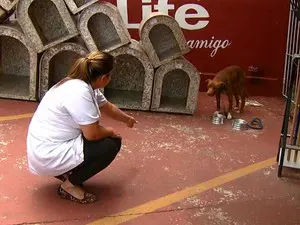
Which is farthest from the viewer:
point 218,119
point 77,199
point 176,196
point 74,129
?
Answer: point 218,119

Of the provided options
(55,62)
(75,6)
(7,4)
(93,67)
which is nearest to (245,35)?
(75,6)

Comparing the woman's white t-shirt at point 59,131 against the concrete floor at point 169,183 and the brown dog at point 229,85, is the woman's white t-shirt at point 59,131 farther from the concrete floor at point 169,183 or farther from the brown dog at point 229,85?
the brown dog at point 229,85

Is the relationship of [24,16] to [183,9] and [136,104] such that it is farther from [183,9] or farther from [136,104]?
[183,9]

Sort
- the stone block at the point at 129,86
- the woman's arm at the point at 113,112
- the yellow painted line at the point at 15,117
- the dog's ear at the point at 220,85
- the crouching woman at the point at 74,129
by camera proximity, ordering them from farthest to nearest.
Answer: the stone block at the point at 129,86 < the dog's ear at the point at 220,85 < the yellow painted line at the point at 15,117 < the woman's arm at the point at 113,112 < the crouching woman at the point at 74,129

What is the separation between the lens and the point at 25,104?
4918mm

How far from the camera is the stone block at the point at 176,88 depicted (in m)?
4.79

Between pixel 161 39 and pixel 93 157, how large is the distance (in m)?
2.56

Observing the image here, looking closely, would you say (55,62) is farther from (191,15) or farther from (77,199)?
(77,199)

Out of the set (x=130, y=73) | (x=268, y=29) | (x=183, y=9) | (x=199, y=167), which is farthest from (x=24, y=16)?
(x=268, y=29)

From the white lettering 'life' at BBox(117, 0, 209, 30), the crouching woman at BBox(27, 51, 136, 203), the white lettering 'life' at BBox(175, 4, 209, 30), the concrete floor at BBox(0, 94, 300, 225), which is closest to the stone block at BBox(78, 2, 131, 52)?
the white lettering 'life' at BBox(117, 0, 209, 30)

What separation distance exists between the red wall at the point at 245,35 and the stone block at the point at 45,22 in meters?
0.85

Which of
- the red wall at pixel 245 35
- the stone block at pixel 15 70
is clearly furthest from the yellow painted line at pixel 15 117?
the red wall at pixel 245 35

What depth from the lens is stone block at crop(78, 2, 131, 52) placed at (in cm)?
461

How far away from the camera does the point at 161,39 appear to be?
5.07 m
